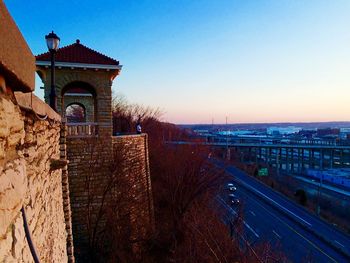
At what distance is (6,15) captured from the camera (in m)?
1.85

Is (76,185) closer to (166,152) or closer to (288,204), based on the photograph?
(166,152)

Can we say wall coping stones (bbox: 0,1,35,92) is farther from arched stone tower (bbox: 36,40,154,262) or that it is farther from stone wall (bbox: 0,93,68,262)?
arched stone tower (bbox: 36,40,154,262)

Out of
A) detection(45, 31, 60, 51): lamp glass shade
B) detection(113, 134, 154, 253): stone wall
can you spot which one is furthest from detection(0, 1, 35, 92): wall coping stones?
detection(113, 134, 154, 253): stone wall

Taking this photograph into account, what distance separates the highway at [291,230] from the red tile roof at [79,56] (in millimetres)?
12064

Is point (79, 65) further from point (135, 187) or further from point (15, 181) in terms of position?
point (15, 181)

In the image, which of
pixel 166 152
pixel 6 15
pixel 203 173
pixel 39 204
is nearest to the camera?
pixel 6 15

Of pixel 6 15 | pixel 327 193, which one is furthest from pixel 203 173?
pixel 327 193

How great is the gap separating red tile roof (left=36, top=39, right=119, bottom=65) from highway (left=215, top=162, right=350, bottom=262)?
39.6 ft

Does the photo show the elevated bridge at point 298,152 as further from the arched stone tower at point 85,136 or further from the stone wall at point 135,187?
the arched stone tower at point 85,136

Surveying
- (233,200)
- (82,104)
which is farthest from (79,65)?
(233,200)

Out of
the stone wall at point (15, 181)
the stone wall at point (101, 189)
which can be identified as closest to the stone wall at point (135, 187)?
the stone wall at point (101, 189)

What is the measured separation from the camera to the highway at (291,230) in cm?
2228

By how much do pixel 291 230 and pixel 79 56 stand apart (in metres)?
21.3

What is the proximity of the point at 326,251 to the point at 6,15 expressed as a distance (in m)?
25.8
